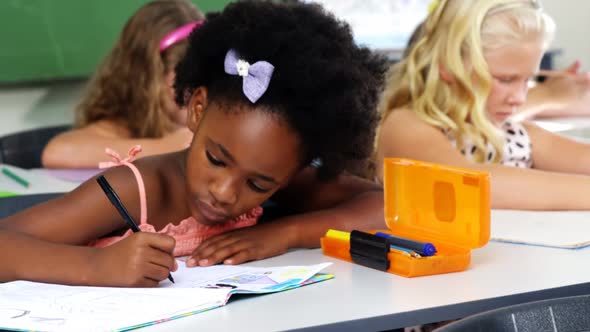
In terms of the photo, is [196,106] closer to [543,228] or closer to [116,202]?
[116,202]

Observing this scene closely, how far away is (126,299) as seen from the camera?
3.38 ft

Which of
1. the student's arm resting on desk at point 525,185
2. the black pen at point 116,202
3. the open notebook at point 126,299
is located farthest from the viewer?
the student's arm resting on desk at point 525,185

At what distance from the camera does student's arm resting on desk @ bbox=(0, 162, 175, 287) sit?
3.63 feet

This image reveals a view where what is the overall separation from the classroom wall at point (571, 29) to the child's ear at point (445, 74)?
246 centimetres

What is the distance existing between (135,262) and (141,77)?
1.66 m

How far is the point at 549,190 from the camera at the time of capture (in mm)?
1607

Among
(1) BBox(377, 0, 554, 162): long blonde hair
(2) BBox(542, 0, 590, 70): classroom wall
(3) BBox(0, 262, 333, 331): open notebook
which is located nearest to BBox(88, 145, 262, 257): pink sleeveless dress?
(3) BBox(0, 262, 333, 331): open notebook

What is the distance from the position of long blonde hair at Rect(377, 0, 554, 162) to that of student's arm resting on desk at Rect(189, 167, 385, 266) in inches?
14.1

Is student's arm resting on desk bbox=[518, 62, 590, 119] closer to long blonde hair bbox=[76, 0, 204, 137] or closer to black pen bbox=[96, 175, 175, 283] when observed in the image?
long blonde hair bbox=[76, 0, 204, 137]

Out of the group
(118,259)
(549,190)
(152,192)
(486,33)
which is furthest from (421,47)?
(118,259)

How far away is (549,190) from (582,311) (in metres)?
Answer: 0.71

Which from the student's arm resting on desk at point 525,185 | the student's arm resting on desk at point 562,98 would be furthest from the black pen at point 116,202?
the student's arm resting on desk at point 562,98

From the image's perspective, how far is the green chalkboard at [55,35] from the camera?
11.5ft

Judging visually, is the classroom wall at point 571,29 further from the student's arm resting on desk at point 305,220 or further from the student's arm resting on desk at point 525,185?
the student's arm resting on desk at point 305,220
